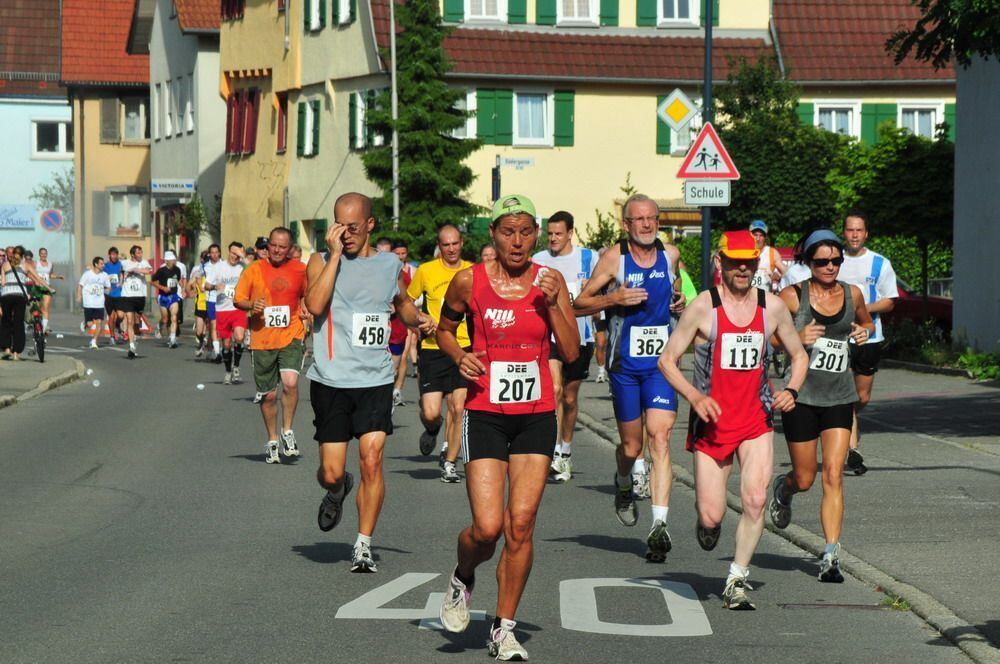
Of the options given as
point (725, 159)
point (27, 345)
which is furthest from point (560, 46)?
point (725, 159)

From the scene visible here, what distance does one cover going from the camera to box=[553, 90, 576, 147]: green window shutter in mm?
50438

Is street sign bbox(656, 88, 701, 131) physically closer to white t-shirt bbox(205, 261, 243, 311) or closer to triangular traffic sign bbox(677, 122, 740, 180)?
triangular traffic sign bbox(677, 122, 740, 180)

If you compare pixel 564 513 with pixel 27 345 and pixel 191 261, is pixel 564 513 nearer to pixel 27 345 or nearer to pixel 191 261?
pixel 27 345

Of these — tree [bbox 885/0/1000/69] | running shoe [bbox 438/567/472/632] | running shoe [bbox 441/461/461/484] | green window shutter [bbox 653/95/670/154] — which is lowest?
running shoe [bbox 441/461/461/484]

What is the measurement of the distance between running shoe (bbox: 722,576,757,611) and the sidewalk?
0.79 metres

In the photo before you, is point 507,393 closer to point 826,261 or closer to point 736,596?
point 736,596

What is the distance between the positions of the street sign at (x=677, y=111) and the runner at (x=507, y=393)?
1294 cm

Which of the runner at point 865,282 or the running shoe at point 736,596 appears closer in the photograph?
the running shoe at point 736,596

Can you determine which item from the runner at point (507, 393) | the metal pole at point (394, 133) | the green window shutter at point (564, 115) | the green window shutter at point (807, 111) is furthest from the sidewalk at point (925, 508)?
the green window shutter at point (807, 111)

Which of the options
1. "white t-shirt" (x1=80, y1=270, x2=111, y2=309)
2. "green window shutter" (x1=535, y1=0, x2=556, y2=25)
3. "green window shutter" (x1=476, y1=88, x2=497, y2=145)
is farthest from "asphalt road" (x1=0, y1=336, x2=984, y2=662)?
"green window shutter" (x1=535, y1=0, x2=556, y2=25)

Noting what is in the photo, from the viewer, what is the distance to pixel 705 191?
19.9 metres

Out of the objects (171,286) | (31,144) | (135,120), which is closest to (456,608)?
(171,286)

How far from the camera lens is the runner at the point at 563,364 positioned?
14.3 metres

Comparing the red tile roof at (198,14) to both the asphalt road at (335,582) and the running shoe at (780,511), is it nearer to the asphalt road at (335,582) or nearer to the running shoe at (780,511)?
the asphalt road at (335,582)
